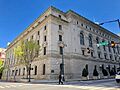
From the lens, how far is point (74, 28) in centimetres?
3800

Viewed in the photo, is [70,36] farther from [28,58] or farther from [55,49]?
[28,58]

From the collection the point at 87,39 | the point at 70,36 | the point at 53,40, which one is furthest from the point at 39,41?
the point at 87,39

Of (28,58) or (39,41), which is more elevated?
(39,41)

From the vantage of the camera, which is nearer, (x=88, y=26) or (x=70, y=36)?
(x=70, y=36)

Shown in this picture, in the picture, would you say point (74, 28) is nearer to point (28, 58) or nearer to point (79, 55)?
point (79, 55)

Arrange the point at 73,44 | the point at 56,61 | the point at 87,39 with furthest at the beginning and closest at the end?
the point at 87,39
the point at 73,44
the point at 56,61

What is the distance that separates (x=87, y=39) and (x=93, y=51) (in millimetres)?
4574

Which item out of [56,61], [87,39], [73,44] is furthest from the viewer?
[87,39]

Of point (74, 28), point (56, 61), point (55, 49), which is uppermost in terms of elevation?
point (74, 28)

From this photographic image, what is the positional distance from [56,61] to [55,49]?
291 centimetres

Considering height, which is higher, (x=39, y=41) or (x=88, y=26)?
(x=88, y=26)

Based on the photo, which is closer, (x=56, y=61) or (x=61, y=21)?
(x=56, y=61)

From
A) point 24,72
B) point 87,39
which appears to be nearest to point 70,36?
point 87,39

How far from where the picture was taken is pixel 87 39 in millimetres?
42031
